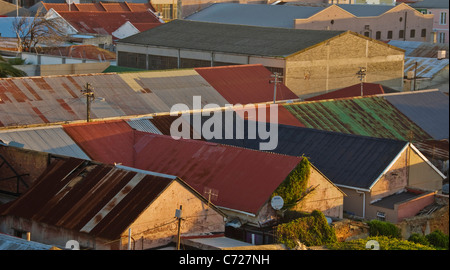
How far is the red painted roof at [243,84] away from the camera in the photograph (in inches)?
1665

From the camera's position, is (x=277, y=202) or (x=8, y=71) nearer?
(x=277, y=202)

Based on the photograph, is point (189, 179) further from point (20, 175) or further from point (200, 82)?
point (200, 82)

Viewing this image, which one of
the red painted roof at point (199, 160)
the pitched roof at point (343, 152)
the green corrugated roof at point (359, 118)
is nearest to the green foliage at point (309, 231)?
the red painted roof at point (199, 160)

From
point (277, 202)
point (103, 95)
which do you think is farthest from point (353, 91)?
point (277, 202)

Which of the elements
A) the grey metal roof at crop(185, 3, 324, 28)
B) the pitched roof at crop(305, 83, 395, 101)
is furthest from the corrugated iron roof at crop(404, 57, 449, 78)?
the grey metal roof at crop(185, 3, 324, 28)

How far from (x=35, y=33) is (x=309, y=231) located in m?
42.1

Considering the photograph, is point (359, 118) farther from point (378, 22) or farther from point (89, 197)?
point (378, 22)

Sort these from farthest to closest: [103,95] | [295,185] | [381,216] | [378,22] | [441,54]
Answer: [378,22] → [441,54] → [103,95] → [381,216] → [295,185]

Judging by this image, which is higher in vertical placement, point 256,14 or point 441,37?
point 256,14

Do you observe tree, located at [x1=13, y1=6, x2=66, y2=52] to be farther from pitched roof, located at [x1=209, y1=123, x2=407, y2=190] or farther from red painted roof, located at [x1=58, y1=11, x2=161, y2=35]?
pitched roof, located at [x1=209, y1=123, x2=407, y2=190]

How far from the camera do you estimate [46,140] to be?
29.5 m

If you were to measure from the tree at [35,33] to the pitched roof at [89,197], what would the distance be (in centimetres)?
3640

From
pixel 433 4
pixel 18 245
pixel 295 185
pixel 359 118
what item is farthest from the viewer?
pixel 433 4

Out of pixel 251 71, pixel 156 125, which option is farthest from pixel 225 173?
pixel 251 71
